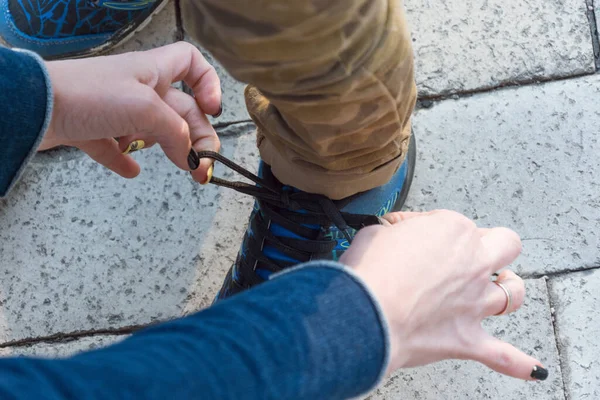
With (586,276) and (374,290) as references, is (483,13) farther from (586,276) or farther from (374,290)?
(374,290)

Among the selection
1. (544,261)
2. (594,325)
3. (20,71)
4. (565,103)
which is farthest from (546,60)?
(20,71)

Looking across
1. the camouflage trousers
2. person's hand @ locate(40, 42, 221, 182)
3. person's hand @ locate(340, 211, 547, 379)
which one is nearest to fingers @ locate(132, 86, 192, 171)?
person's hand @ locate(40, 42, 221, 182)

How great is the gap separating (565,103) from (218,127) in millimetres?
837

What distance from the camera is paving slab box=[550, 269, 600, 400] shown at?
3.91 ft

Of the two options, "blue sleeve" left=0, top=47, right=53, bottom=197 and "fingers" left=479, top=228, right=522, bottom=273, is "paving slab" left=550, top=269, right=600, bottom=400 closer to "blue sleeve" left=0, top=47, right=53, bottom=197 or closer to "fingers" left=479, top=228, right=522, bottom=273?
"fingers" left=479, top=228, right=522, bottom=273

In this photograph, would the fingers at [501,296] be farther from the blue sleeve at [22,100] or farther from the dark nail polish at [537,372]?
the blue sleeve at [22,100]

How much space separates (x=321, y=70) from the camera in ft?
2.14

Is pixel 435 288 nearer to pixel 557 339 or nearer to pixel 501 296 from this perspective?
pixel 501 296

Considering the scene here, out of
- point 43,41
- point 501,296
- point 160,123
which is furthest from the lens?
point 43,41

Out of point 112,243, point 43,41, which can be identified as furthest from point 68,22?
point 112,243

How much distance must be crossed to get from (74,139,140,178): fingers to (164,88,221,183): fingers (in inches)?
5.2

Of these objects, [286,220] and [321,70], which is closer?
[321,70]

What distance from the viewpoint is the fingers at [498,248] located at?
0.75 metres

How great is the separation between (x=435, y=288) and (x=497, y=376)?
66 centimetres
